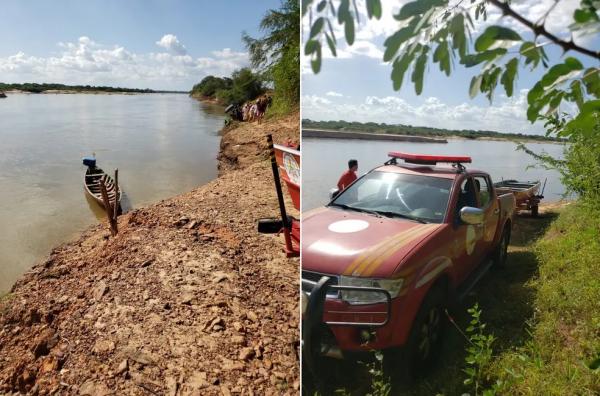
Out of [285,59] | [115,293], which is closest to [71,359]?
[115,293]

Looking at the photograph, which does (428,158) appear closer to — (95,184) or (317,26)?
(317,26)

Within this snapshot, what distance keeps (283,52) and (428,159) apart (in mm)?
15690

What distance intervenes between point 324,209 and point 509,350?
636 mm

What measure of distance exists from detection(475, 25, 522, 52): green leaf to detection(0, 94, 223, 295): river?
1028 centimetres

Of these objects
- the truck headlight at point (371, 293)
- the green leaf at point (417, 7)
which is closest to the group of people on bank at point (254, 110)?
the truck headlight at point (371, 293)

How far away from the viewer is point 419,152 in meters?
1.35

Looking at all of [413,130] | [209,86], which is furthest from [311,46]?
[209,86]

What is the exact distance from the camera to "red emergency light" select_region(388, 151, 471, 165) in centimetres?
133

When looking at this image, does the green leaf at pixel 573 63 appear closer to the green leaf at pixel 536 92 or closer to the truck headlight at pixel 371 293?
the green leaf at pixel 536 92

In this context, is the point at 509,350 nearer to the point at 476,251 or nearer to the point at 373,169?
the point at 476,251

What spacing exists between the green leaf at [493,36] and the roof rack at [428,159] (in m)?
0.43

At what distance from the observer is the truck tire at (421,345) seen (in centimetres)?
132

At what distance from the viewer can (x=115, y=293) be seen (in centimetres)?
539

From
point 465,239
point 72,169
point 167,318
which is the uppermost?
point 465,239
